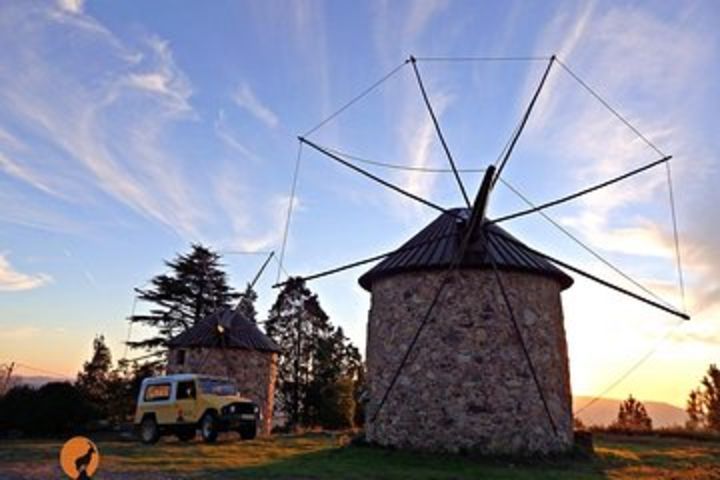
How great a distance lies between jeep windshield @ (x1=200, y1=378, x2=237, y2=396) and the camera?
22.4 m

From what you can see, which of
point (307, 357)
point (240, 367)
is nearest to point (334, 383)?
point (307, 357)

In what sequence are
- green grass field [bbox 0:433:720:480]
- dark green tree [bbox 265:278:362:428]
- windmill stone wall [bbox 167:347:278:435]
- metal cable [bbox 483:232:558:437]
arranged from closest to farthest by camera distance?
1. green grass field [bbox 0:433:720:480]
2. metal cable [bbox 483:232:558:437]
3. windmill stone wall [bbox 167:347:278:435]
4. dark green tree [bbox 265:278:362:428]

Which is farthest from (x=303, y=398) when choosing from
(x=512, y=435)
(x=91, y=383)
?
(x=512, y=435)

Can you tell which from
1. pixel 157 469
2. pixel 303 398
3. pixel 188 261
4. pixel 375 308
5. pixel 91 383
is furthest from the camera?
pixel 91 383

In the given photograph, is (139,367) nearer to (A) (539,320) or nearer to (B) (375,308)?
(B) (375,308)

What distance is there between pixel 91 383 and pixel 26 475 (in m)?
44.3

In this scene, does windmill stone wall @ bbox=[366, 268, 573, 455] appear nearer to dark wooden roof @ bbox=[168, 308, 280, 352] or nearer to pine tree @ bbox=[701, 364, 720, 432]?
dark wooden roof @ bbox=[168, 308, 280, 352]

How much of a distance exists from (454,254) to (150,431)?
42.5 feet

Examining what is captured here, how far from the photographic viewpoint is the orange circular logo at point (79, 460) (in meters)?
5.94

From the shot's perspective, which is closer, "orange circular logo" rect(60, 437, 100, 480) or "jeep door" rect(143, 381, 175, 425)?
"orange circular logo" rect(60, 437, 100, 480)

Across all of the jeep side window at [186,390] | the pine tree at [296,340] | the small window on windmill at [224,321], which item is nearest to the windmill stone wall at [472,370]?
the jeep side window at [186,390]

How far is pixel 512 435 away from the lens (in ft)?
57.0

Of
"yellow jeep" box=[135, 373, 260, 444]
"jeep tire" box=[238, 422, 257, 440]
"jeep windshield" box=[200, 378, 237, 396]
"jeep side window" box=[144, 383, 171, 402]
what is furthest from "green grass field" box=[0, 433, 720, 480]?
"jeep side window" box=[144, 383, 171, 402]

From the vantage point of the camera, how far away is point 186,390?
22469mm
